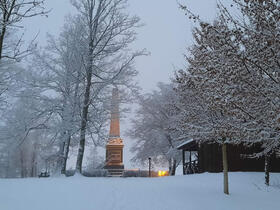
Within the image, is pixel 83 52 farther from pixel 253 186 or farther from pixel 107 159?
pixel 107 159

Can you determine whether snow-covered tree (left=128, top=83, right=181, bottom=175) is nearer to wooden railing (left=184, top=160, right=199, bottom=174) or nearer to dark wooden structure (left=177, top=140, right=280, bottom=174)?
wooden railing (left=184, top=160, right=199, bottom=174)

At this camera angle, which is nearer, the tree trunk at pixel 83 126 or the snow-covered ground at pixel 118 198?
the snow-covered ground at pixel 118 198

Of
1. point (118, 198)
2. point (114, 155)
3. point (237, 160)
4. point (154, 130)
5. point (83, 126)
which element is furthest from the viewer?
point (114, 155)

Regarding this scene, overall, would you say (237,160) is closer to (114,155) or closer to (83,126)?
(83,126)

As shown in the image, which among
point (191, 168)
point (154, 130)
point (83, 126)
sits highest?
point (154, 130)

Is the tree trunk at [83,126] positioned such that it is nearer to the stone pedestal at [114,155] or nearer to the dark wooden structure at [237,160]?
the dark wooden structure at [237,160]

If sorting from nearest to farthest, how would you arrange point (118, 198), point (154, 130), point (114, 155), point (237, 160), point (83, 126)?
point (118, 198)
point (83, 126)
point (237, 160)
point (154, 130)
point (114, 155)

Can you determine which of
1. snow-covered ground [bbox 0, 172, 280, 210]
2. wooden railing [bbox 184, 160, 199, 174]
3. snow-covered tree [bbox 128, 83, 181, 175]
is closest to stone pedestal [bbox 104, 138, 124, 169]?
snow-covered tree [bbox 128, 83, 181, 175]

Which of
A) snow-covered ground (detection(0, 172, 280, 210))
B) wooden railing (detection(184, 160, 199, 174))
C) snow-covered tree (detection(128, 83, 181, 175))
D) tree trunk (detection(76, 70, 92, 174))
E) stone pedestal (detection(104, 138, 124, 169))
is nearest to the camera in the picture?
snow-covered ground (detection(0, 172, 280, 210))

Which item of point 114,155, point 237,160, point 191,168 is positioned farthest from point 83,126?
→ point 114,155

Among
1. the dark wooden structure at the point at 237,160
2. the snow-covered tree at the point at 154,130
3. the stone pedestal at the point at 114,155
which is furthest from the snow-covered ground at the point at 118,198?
the stone pedestal at the point at 114,155

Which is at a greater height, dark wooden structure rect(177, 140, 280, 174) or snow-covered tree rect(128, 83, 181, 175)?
snow-covered tree rect(128, 83, 181, 175)

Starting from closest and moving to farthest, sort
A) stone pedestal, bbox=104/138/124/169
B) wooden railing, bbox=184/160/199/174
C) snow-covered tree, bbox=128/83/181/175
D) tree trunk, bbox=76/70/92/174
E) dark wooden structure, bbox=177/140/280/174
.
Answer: tree trunk, bbox=76/70/92/174 → dark wooden structure, bbox=177/140/280/174 → wooden railing, bbox=184/160/199/174 → snow-covered tree, bbox=128/83/181/175 → stone pedestal, bbox=104/138/124/169

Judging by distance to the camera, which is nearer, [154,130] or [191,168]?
[191,168]
